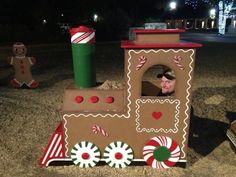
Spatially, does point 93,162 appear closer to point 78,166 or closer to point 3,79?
point 78,166

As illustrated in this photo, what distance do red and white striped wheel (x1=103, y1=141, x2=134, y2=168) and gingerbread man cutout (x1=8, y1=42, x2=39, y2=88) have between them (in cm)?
546

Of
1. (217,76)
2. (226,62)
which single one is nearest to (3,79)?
(217,76)

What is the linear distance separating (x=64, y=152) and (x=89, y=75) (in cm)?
126

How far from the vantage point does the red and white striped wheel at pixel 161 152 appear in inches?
165

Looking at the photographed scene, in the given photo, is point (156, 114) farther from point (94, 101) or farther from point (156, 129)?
point (94, 101)

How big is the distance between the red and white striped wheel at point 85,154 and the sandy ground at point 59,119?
106 millimetres

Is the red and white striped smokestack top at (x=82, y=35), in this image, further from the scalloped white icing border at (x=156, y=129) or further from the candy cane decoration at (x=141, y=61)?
the scalloped white icing border at (x=156, y=129)

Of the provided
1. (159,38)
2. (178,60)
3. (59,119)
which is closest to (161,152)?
(178,60)

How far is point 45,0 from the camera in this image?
26.5m

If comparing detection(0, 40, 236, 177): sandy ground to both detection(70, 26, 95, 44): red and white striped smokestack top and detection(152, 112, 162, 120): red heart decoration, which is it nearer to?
detection(152, 112, 162, 120): red heart decoration

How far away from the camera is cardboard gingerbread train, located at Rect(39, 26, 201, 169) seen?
397 centimetres

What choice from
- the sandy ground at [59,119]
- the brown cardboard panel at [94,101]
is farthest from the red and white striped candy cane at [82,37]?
the sandy ground at [59,119]

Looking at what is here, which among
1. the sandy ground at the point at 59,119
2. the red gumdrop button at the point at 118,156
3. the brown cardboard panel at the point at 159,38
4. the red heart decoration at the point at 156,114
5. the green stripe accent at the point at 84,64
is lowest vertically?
the sandy ground at the point at 59,119

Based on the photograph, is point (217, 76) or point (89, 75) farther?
point (217, 76)
